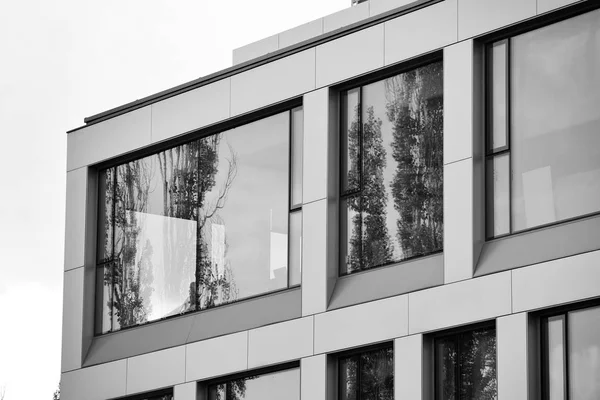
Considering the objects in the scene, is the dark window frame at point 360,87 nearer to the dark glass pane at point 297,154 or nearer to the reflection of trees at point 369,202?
the reflection of trees at point 369,202

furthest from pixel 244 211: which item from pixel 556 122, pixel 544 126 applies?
pixel 556 122

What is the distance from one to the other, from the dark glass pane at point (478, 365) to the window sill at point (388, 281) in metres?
1.08

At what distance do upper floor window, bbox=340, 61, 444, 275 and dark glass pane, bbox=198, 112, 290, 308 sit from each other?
161 centimetres

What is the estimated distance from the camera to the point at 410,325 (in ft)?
79.5

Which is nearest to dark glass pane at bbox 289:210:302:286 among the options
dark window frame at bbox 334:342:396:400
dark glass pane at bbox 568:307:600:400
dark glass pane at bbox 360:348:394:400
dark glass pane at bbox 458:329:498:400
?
dark window frame at bbox 334:342:396:400

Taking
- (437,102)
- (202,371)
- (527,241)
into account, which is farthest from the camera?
(202,371)

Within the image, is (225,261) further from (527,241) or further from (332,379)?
(527,241)

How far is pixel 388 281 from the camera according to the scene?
24.9 meters

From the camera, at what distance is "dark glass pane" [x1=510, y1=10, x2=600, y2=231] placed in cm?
2289

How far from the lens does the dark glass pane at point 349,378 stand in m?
25.3

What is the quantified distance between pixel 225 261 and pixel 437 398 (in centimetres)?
593

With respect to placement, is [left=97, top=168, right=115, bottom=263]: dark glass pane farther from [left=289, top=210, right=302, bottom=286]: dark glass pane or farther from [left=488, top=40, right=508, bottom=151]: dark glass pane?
[left=488, top=40, right=508, bottom=151]: dark glass pane

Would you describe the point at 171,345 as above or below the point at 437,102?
below

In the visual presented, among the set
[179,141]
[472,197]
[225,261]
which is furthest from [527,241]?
[179,141]
